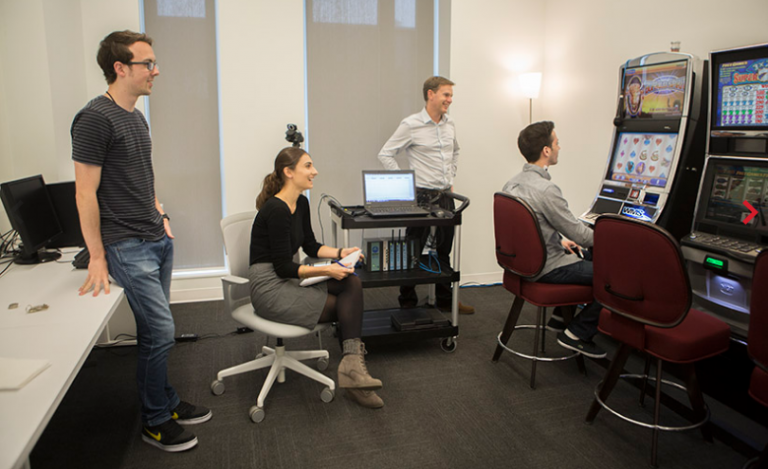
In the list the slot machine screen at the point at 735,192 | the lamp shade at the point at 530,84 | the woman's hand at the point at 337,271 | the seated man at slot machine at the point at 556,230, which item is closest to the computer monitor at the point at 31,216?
the woman's hand at the point at 337,271

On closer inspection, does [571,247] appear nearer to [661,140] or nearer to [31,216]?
[661,140]

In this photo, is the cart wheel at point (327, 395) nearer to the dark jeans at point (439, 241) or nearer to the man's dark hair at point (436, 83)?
the dark jeans at point (439, 241)

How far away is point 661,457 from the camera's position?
219 cm

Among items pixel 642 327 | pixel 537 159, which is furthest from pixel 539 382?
pixel 537 159

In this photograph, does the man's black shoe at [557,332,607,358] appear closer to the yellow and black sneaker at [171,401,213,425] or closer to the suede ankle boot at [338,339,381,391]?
the suede ankle boot at [338,339,381,391]

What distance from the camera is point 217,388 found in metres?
2.68

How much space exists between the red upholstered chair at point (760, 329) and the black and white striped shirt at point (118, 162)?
2246 mm

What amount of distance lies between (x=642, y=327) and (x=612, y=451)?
566 mm

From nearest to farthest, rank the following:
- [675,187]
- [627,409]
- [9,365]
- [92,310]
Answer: [9,365]
[92,310]
[627,409]
[675,187]

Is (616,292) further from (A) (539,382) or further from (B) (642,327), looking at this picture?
(A) (539,382)

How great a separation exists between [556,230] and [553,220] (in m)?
0.08

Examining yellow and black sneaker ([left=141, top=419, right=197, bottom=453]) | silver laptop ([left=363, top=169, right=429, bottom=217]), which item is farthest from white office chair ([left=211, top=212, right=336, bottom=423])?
silver laptop ([left=363, top=169, right=429, bottom=217])

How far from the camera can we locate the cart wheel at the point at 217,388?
2684 millimetres

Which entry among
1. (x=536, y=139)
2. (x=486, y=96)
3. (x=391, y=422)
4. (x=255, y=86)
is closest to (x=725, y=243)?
(x=536, y=139)
